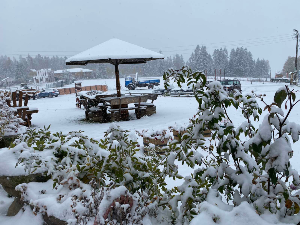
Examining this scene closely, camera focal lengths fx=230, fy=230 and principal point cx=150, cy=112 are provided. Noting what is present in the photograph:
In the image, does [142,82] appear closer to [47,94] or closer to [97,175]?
[47,94]

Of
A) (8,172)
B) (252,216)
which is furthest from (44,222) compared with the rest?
(252,216)

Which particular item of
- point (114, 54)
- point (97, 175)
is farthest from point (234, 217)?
point (114, 54)

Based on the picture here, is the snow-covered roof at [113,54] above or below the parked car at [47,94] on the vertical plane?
above

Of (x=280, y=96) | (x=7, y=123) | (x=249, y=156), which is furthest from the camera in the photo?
(x=7, y=123)

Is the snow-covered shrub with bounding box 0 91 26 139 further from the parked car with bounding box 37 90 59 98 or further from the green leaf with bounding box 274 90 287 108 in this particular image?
the parked car with bounding box 37 90 59 98

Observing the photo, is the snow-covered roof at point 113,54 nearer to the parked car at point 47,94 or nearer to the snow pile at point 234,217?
the snow pile at point 234,217

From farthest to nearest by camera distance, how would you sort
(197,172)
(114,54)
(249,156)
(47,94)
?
(47,94) < (114,54) < (197,172) < (249,156)

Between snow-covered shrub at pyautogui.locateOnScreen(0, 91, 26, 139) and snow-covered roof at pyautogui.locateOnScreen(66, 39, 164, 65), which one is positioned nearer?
snow-covered shrub at pyautogui.locateOnScreen(0, 91, 26, 139)

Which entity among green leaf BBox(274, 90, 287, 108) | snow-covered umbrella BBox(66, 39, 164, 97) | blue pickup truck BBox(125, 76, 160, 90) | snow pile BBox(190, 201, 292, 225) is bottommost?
snow pile BBox(190, 201, 292, 225)

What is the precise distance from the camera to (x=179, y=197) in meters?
1.85

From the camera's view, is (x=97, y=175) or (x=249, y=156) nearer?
(x=249, y=156)

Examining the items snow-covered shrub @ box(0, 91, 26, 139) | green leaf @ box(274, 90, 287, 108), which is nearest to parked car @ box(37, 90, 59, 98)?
snow-covered shrub @ box(0, 91, 26, 139)

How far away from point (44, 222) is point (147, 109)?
27.0 feet

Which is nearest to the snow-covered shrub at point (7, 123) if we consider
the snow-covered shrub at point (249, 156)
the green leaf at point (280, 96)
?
the snow-covered shrub at point (249, 156)
